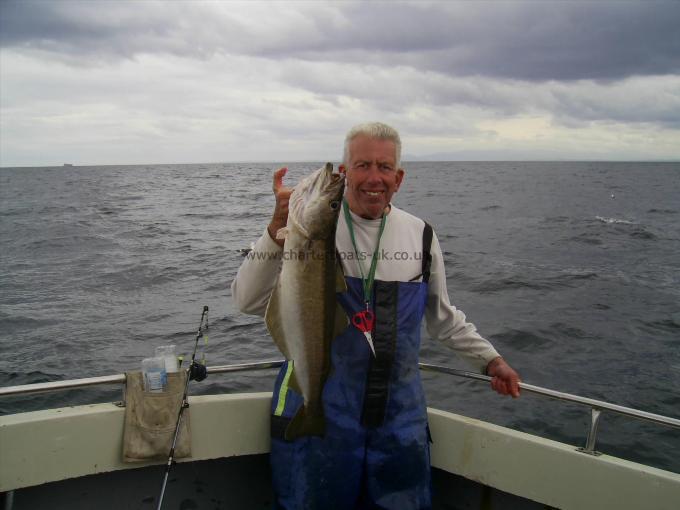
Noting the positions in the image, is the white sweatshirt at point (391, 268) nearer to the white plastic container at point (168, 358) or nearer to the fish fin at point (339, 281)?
the fish fin at point (339, 281)

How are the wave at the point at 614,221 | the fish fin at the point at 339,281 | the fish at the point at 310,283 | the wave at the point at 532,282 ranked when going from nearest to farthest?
the fish at the point at 310,283
the fish fin at the point at 339,281
the wave at the point at 532,282
the wave at the point at 614,221

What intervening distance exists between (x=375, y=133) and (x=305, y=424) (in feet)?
6.11

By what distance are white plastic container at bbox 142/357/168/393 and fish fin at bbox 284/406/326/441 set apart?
3.79ft

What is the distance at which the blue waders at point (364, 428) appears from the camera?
10.8ft

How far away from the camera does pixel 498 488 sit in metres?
3.98

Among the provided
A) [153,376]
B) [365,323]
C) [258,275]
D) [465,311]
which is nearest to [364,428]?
[365,323]

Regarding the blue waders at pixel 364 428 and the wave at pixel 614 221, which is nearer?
the blue waders at pixel 364 428

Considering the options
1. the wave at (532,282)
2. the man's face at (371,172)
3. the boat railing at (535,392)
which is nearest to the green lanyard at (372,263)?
the man's face at (371,172)

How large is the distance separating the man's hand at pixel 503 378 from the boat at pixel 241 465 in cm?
A: 12

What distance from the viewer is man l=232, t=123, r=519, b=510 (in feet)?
10.8

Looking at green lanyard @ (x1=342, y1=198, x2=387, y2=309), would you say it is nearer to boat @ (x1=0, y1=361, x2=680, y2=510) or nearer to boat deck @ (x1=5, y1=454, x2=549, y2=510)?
boat @ (x1=0, y1=361, x2=680, y2=510)

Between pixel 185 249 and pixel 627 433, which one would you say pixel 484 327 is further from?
pixel 185 249

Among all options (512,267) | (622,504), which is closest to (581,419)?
(622,504)

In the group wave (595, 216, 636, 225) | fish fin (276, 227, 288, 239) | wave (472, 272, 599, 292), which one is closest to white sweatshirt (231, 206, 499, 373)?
fish fin (276, 227, 288, 239)
